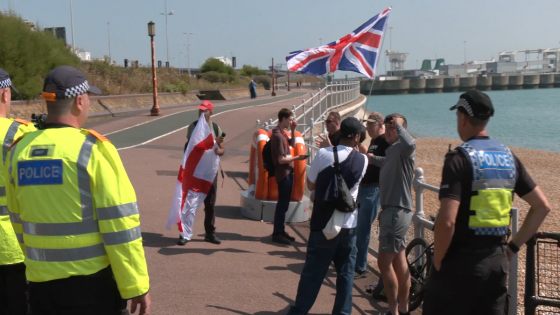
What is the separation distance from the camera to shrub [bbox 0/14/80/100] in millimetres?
22078

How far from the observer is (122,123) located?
2233cm

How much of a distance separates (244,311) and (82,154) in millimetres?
3051

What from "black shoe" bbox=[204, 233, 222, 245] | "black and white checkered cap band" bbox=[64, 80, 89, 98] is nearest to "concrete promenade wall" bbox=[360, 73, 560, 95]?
"black shoe" bbox=[204, 233, 222, 245]

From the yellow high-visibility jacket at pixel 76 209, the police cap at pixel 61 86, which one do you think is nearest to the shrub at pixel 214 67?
the police cap at pixel 61 86

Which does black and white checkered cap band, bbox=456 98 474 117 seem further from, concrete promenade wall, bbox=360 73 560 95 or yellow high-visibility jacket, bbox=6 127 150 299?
concrete promenade wall, bbox=360 73 560 95

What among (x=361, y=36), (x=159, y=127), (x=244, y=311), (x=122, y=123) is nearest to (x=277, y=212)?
(x=244, y=311)

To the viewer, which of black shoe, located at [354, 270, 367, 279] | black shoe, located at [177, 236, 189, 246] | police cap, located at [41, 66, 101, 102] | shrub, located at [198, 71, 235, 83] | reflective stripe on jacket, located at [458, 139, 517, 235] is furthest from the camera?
shrub, located at [198, 71, 235, 83]

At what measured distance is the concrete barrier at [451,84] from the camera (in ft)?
479

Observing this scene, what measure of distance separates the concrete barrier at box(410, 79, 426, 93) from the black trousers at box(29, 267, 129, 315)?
144912 mm

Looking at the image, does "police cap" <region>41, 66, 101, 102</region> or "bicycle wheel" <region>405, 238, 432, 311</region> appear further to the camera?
"bicycle wheel" <region>405, 238, 432, 311</region>

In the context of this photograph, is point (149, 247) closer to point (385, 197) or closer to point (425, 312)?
point (385, 197)

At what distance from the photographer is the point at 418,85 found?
144 metres

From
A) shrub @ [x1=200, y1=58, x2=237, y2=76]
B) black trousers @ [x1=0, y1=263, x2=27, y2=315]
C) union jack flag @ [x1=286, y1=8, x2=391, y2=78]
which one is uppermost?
shrub @ [x1=200, y1=58, x2=237, y2=76]

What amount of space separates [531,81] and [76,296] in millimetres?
169062
